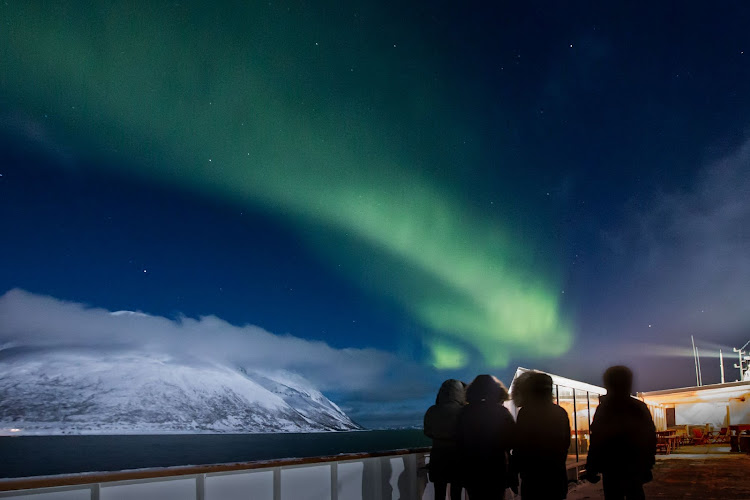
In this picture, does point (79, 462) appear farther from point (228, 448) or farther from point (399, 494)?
point (399, 494)

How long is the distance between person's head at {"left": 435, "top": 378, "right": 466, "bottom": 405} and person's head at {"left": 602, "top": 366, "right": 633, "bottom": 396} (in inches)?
38.3

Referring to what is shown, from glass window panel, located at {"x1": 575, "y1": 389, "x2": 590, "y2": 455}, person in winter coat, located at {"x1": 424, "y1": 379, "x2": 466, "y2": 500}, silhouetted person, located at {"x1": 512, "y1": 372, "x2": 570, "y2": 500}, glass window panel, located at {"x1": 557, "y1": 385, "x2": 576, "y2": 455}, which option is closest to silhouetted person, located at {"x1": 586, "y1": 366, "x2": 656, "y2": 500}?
silhouetted person, located at {"x1": 512, "y1": 372, "x2": 570, "y2": 500}

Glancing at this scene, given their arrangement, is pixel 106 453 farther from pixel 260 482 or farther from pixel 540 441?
pixel 540 441

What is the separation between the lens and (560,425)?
3.48 m

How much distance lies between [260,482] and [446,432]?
1.27 metres

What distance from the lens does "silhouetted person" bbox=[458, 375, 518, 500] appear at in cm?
350

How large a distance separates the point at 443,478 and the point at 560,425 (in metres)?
0.96

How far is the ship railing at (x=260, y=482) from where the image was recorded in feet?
8.09

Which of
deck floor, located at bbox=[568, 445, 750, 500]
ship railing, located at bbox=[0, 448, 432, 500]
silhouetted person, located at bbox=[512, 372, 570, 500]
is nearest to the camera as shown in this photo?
ship railing, located at bbox=[0, 448, 432, 500]

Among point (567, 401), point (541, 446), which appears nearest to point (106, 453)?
point (567, 401)

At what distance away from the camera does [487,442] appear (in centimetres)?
350

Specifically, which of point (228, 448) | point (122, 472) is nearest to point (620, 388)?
point (122, 472)

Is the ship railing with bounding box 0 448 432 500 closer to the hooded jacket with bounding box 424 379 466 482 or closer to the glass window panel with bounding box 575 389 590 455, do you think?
the hooded jacket with bounding box 424 379 466 482

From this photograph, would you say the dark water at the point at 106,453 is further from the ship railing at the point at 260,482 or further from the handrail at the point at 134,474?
the handrail at the point at 134,474
